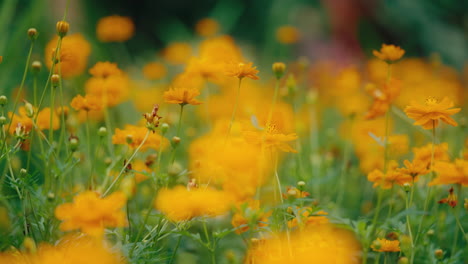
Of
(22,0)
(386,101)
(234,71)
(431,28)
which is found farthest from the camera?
(431,28)

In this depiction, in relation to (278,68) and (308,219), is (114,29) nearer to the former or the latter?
(278,68)

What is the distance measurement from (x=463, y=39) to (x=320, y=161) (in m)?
2.61

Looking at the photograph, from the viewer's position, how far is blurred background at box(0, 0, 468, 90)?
3518 mm

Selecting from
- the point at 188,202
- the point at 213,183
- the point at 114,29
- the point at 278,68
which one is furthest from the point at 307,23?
the point at 188,202

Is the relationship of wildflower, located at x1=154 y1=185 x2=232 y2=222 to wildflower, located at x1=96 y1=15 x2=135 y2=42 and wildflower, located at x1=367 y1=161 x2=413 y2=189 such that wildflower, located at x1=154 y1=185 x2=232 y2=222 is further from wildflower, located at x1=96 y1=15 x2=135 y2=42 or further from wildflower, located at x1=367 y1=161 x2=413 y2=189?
wildflower, located at x1=96 y1=15 x2=135 y2=42

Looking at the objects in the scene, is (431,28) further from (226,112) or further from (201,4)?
(226,112)

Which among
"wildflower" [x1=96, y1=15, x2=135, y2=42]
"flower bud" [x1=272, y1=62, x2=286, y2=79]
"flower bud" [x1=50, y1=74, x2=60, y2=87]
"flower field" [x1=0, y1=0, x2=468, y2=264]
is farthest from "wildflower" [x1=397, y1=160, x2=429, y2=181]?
"wildflower" [x1=96, y1=15, x2=135, y2=42]

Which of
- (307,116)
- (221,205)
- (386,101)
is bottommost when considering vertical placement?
(307,116)

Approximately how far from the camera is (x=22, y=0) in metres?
3.28

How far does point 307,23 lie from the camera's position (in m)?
4.19

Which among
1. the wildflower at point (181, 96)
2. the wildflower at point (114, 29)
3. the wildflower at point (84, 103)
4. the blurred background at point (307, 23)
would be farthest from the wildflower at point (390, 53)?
the blurred background at point (307, 23)

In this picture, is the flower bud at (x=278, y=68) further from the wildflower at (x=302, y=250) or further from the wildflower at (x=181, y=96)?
the wildflower at (x=302, y=250)

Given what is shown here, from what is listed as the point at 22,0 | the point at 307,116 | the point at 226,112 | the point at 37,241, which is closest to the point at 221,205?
the point at 37,241

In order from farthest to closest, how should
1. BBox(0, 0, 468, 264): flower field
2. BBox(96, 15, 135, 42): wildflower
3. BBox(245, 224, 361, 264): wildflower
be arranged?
1. BBox(96, 15, 135, 42): wildflower
2. BBox(0, 0, 468, 264): flower field
3. BBox(245, 224, 361, 264): wildflower
